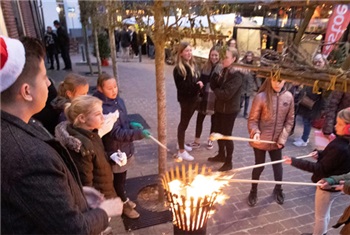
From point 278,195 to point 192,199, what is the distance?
9.74 feet

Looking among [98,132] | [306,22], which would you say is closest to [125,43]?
[98,132]

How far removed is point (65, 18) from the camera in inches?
871

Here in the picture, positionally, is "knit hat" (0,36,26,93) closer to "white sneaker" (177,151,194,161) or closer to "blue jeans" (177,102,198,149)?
"blue jeans" (177,102,198,149)

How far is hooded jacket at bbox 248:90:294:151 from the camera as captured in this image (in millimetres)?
3887

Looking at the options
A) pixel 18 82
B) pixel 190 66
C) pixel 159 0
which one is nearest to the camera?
pixel 18 82

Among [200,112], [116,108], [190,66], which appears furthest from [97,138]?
[200,112]

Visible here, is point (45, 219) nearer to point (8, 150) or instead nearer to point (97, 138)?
point (8, 150)

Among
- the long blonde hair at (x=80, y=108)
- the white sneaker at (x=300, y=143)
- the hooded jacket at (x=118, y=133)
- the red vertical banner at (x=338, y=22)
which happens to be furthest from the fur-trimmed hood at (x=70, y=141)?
the red vertical banner at (x=338, y=22)

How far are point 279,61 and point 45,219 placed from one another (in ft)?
5.69

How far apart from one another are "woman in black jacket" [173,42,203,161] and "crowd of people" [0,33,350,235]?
19 mm

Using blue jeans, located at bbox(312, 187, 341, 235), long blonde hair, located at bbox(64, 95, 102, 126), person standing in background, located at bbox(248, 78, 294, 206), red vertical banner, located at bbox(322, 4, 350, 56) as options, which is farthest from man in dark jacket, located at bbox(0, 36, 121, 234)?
red vertical banner, located at bbox(322, 4, 350, 56)

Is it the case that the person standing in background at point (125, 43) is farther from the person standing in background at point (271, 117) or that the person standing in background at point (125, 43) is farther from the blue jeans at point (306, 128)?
the person standing in background at point (271, 117)

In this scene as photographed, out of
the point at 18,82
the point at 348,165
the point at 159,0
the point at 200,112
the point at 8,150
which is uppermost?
the point at 159,0

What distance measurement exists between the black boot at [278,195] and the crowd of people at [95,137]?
0.02 meters
